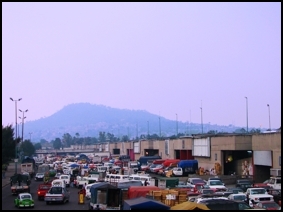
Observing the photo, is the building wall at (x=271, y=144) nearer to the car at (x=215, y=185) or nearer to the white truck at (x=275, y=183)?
the white truck at (x=275, y=183)

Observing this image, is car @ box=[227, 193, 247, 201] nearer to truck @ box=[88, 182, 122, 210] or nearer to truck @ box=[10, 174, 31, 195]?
truck @ box=[88, 182, 122, 210]

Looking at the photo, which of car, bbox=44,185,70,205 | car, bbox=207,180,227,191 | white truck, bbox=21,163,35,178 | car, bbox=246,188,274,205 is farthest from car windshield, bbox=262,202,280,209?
white truck, bbox=21,163,35,178

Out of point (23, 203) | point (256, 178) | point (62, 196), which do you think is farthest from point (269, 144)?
point (23, 203)

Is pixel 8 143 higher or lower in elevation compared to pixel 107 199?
higher

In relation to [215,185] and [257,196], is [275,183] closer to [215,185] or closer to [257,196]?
[215,185]

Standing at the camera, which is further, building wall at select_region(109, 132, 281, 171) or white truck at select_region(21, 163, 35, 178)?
white truck at select_region(21, 163, 35, 178)

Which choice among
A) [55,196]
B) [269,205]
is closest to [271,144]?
[55,196]

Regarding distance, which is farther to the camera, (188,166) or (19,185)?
(188,166)

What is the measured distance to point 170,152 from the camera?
92.7 meters

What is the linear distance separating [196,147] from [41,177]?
20.1 meters

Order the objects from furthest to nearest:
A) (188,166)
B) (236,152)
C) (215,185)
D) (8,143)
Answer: (8,143) → (188,166) → (236,152) → (215,185)

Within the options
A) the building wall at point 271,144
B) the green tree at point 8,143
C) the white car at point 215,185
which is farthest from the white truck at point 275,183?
the green tree at point 8,143

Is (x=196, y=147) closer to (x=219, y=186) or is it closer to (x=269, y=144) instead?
(x=269, y=144)

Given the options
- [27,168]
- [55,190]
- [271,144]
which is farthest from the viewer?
A: [27,168]
